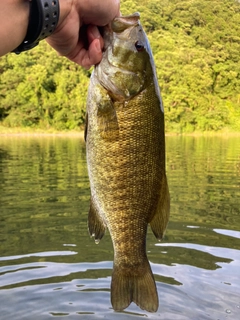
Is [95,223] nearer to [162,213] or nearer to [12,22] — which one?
[162,213]

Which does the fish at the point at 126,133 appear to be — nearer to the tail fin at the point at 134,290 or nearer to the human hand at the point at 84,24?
the human hand at the point at 84,24

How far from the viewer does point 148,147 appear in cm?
217

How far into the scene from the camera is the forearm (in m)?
1.85

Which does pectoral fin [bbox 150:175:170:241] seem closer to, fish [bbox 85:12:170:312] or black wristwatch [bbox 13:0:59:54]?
fish [bbox 85:12:170:312]

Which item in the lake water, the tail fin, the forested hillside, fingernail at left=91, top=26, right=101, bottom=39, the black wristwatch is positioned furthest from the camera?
the forested hillside

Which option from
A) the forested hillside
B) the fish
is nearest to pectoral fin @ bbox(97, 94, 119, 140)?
the fish

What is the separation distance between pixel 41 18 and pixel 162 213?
1122 millimetres

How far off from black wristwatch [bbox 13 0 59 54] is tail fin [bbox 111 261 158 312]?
1307 mm

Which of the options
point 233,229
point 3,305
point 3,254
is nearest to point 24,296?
point 3,305

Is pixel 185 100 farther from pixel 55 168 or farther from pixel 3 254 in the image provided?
pixel 3 254

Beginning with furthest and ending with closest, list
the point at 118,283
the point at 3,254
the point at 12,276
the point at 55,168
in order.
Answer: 1. the point at 55,168
2. the point at 3,254
3. the point at 12,276
4. the point at 118,283

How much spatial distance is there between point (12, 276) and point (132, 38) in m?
4.10

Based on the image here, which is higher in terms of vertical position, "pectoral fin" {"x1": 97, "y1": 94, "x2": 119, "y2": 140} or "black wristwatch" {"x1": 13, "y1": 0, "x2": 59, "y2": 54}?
"black wristwatch" {"x1": 13, "y1": 0, "x2": 59, "y2": 54}

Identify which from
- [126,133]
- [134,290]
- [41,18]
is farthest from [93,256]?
[41,18]
